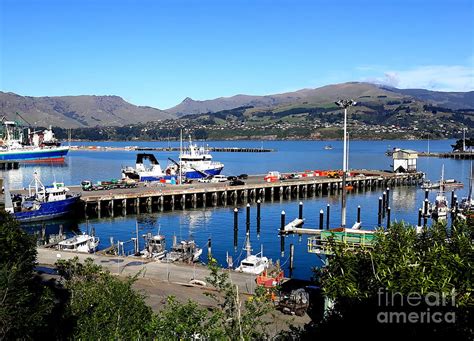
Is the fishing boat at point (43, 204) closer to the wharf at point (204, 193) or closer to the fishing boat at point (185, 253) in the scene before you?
the wharf at point (204, 193)

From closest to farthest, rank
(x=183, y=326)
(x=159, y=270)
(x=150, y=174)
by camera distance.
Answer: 1. (x=183, y=326)
2. (x=159, y=270)
3. (x=150, y=174)

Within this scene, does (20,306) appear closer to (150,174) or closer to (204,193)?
(204,193)

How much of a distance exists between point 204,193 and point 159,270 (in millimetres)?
42503

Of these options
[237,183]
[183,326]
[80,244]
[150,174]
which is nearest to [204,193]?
[237,183]

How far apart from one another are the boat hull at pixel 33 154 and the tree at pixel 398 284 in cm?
16909

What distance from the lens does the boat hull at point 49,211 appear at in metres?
58.3

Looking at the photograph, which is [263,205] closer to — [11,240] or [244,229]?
[244,229]

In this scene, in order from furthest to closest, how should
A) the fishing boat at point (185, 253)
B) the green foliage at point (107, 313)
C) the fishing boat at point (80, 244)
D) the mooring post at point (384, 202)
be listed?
1. the mooring post at point (384, 202)
2. the fishing boat at point (80, 244)
3. the fishing boat at point (185, 253)
4. the green foliage at point (107, 313)

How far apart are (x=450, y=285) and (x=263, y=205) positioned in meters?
60.1

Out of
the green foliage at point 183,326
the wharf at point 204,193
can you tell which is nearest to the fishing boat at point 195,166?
the wharf at point 204,193

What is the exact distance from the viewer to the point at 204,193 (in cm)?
7594

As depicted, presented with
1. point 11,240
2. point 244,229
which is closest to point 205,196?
point 244,229

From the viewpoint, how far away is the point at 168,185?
278ft

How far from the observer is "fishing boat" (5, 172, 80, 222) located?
58.7 m
